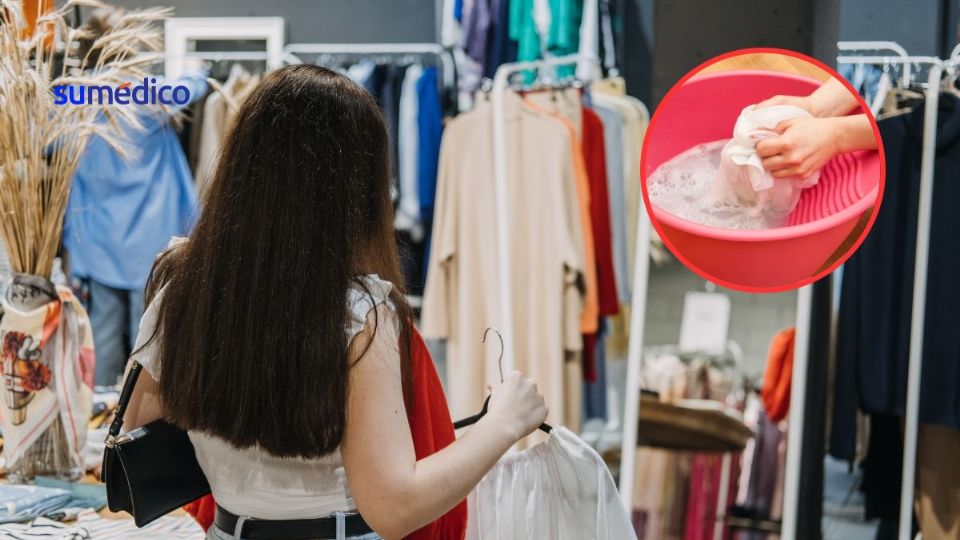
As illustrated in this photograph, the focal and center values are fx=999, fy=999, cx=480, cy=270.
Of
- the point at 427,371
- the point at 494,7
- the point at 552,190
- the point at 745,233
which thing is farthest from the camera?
the point at 494,7

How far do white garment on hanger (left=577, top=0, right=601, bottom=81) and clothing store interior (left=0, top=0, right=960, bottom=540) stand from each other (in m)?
0.01

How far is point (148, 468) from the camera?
1.41m

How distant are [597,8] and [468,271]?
116 cm

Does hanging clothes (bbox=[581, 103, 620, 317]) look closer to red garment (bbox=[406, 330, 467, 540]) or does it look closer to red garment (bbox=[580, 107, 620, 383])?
red garment (bbox=[580, 107, 620, 383])

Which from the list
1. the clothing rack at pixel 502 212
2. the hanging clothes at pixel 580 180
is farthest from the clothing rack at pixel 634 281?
the hanging clothes at pixel 580 180

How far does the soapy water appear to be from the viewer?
1.76 metres

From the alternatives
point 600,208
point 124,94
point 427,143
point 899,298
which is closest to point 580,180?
point 600,208

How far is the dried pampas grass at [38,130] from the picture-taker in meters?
1.90

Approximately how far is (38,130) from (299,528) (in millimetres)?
1043

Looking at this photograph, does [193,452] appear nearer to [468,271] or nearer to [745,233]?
[745,233]

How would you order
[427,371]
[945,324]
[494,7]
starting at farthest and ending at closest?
1. [494,7]
2. [945,324]
3. [427,371]

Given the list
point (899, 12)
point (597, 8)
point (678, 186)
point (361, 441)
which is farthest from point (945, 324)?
point (597, 8)

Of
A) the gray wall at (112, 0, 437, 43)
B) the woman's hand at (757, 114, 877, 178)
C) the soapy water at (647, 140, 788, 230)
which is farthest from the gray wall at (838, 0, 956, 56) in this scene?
the gray wall at (112, 0, 437, 43)

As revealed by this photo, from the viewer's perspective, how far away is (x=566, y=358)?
3.36 metres
